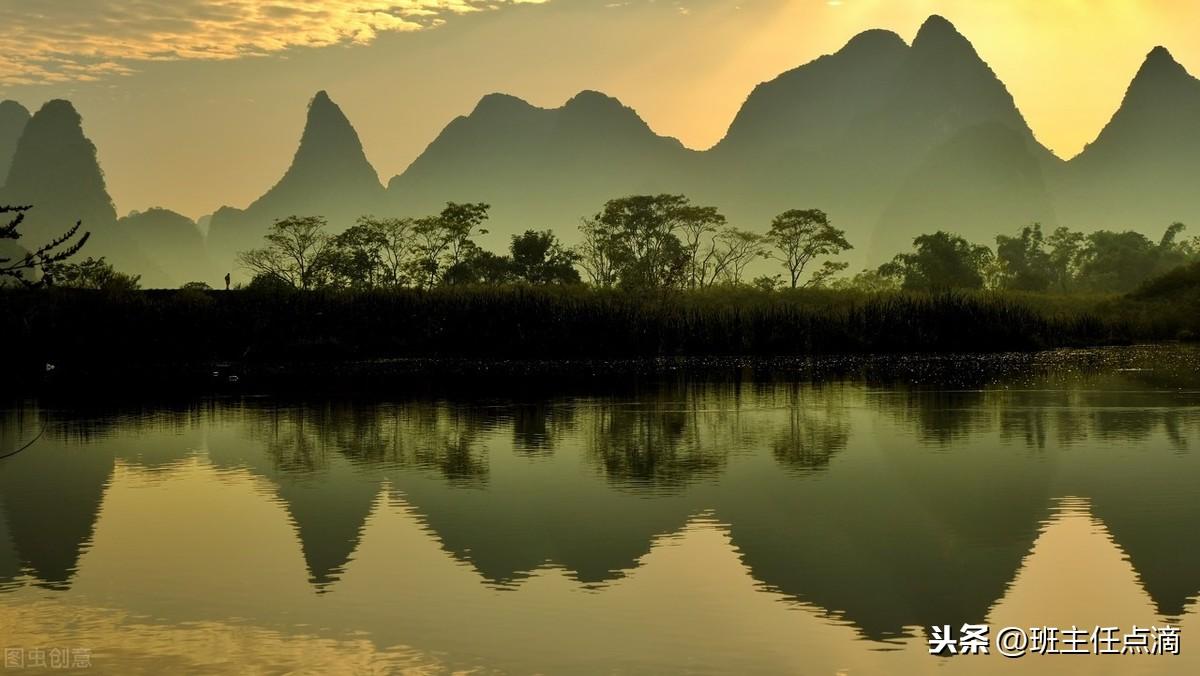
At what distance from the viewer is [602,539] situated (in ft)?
32.9

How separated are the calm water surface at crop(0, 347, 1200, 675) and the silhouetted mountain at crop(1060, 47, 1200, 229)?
168076 millimetres

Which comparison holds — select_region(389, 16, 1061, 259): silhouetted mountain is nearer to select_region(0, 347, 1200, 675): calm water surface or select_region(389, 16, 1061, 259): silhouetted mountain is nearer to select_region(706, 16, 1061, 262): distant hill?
select_region(706, 16, 1061, 262): distant hill

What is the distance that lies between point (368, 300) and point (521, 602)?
3191 cm

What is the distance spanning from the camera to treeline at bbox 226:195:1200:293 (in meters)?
59.1

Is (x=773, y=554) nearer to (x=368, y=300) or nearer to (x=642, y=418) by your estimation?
(x=642, y=418)

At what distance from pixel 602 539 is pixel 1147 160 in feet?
599

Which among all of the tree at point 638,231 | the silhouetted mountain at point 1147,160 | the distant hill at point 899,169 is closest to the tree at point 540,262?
the tree at point 638,231

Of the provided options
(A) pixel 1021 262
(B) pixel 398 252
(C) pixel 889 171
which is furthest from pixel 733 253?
(C) pixel 889 171

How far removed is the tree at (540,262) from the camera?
193 ft

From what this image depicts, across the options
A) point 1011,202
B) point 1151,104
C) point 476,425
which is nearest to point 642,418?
point 476,425

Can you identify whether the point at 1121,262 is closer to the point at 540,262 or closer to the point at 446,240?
the point at 540,262

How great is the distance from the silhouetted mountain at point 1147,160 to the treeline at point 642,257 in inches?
3914

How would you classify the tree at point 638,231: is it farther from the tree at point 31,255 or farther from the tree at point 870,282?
the tree at point 31,255

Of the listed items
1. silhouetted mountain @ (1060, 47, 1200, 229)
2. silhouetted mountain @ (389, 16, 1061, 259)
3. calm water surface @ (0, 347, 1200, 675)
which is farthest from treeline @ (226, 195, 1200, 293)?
silhouetted mountain @ (1060, 47, 1200, 229)
